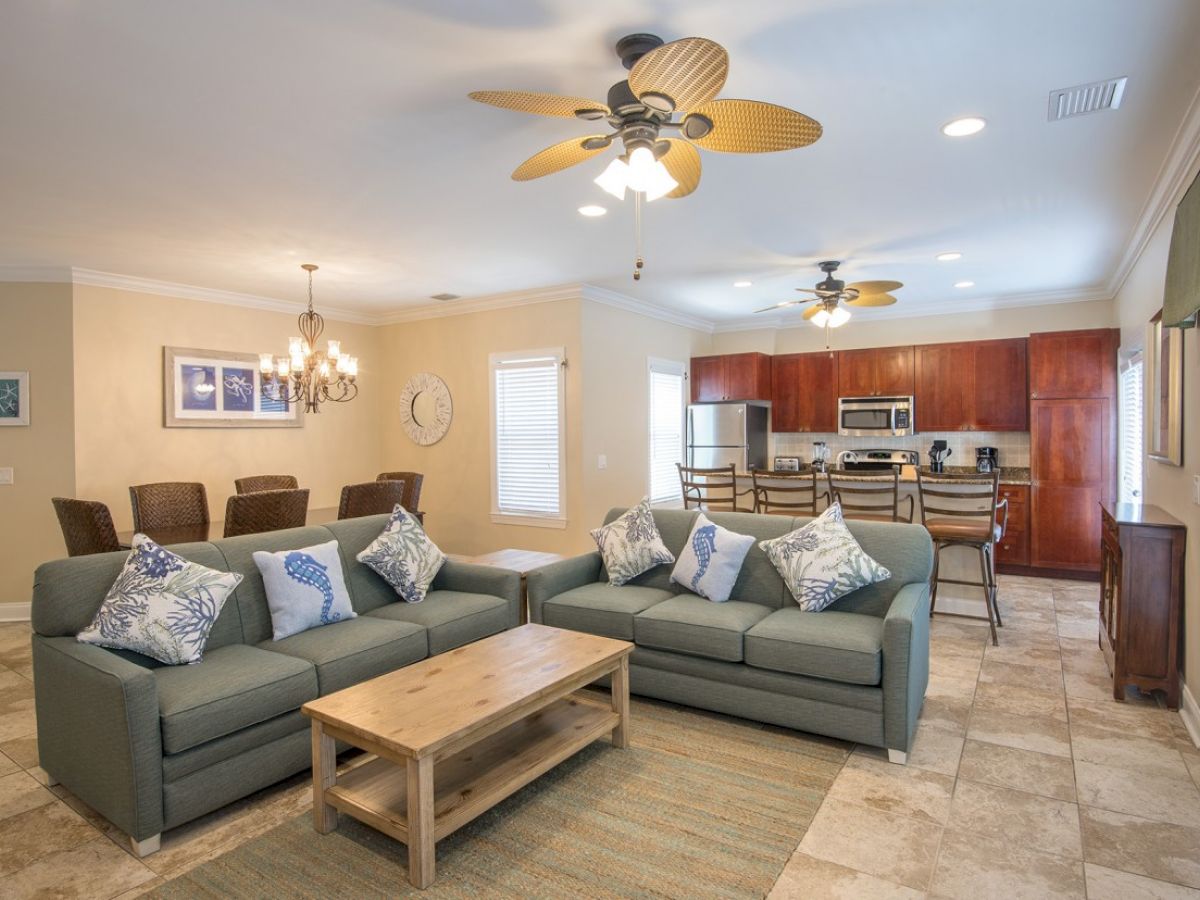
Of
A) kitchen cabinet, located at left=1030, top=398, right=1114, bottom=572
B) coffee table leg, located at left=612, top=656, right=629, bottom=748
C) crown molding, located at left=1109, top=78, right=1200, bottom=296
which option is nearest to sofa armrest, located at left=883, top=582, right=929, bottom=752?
coffee table leg, located at left=612, top=656, right=629, bottom=748

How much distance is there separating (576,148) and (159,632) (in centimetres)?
242

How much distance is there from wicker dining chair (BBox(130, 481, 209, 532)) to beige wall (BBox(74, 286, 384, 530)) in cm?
71

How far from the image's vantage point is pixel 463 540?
6797mm

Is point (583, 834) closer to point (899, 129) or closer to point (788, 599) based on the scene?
point (788, 599)

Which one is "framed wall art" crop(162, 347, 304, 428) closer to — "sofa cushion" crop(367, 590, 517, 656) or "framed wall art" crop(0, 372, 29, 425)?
"framed wall art" crop(0, 372, 29, 425)

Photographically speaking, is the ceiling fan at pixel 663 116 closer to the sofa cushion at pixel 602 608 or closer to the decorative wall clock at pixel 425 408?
the sofa cushion at pixel 602 608

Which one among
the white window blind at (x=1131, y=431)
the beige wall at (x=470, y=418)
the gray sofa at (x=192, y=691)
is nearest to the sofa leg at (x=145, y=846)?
the gray sofa at (x=192, y=691)

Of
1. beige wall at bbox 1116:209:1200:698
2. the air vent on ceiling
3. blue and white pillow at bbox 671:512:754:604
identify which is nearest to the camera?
the air vent on ceiling

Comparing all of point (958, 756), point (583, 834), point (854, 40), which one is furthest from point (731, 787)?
point (854, 40)

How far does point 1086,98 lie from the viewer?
→ 2.68 meters

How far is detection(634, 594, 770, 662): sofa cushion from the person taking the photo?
3.17 metres

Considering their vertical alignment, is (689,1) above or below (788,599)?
above

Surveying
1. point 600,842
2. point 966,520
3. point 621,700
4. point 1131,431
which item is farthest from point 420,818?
point 1131,431

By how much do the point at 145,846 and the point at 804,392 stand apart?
6965mm
